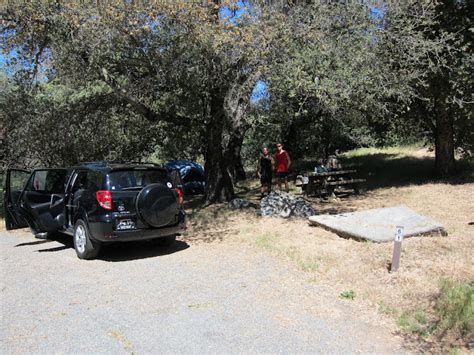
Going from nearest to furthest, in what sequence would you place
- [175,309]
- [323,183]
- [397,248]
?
[175,309] < [397,248] < [323,183]

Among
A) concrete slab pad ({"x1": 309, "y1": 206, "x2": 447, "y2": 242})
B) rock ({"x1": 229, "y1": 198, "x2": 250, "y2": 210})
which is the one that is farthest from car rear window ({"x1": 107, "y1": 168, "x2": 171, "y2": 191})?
rock ({"x1": 229, "y1": 198, "x2": 250, "y2": 210})

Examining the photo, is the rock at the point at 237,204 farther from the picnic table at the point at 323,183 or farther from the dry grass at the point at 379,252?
the picnic table at the point at 323,183

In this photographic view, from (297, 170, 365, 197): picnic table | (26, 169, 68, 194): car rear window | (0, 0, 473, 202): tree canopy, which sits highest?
(0, 0, 473, 202): tree canopy

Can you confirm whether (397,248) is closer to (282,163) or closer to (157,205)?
(157,205)

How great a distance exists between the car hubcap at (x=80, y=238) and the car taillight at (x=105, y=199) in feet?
2.47

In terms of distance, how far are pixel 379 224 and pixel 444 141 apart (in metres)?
8.41

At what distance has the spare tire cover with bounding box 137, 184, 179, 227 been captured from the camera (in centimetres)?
746

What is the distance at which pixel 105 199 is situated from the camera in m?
7.37

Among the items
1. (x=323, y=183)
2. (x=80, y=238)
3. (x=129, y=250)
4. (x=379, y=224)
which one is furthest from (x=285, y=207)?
(x=80, y=238)

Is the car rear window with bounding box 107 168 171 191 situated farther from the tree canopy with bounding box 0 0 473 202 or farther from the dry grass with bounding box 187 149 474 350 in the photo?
the tree canopy with bounding box 0 0 473 202

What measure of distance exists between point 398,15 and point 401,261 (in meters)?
7.35

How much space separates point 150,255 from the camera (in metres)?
8.06

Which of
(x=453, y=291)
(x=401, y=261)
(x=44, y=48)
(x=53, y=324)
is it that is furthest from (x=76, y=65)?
(x=453, y=291)

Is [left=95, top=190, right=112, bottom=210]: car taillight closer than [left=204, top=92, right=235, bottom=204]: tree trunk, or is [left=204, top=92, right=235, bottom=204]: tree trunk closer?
[left=95, top=190, right=112, bottom=210]: car taillight
